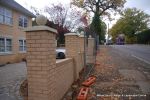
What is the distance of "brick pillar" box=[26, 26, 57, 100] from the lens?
5.61 m

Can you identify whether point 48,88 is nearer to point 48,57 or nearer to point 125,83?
point 48,57

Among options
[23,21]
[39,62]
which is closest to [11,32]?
[23,21]

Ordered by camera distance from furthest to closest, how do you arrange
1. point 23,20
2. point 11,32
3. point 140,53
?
1. point 23,20
2. point 140,53
3. point 11,32

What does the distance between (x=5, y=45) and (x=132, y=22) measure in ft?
226

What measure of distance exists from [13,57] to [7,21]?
358 cm

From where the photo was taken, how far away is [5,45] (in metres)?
21.3

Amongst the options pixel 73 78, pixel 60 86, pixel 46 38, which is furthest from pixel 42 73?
pixel 73 78

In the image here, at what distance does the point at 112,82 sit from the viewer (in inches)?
392

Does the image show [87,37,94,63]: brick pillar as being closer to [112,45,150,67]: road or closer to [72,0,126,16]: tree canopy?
[112,45,150,67]: road

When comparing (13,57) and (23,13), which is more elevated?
(23,13)

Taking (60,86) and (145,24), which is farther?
(145,24)

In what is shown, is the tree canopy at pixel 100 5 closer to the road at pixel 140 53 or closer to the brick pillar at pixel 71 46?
the road at pixel 140 53

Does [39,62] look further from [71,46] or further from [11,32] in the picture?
[11,32]

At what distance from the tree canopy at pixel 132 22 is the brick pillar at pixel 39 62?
258 ft
